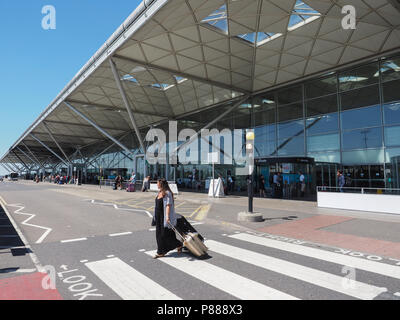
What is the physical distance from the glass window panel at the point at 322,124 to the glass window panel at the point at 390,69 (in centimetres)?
382

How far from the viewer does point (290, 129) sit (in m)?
22.2

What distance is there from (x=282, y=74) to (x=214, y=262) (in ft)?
63.4

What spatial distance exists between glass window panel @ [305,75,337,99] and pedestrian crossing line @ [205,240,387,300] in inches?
724

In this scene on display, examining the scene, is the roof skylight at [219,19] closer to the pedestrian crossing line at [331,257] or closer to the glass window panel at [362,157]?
the glass window panel at [362,157]

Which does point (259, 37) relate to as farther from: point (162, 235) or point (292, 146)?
point (162, 235)

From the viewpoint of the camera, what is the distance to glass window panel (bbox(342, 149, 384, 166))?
1720cm

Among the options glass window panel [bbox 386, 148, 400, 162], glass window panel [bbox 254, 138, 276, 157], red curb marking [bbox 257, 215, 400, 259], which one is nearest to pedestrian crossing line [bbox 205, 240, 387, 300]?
red curb marking [bbox 257, 215, 400, 259]

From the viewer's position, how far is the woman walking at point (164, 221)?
5.30m

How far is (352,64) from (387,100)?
3476 mm

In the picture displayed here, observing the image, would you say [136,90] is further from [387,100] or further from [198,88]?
[387,100]

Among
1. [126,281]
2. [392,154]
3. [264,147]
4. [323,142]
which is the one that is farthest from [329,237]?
[264,147]

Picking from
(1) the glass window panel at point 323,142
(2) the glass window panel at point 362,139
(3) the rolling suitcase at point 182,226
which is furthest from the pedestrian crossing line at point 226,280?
(1) the glass window panel at point 323,142

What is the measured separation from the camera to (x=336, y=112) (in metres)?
19.5
